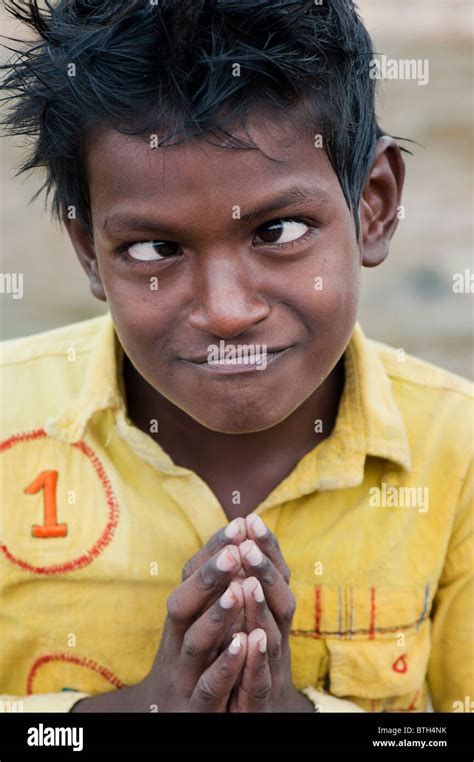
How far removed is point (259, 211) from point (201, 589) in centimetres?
45

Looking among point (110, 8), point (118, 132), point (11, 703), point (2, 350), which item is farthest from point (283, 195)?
point (11, 703)

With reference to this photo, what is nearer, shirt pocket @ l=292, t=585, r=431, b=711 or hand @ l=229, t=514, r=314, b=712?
hand @ l=229, t=514, r=314, b=712

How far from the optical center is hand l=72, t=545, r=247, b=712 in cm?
124

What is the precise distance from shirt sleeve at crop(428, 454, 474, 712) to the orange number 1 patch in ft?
1.89

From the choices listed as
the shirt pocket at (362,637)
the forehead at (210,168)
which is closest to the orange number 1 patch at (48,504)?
the shirt pocket at (362,637)

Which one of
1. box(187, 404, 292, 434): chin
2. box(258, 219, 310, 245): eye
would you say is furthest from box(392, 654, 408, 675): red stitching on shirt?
box(258, 219, 310, 245): eye

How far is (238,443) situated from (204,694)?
0.37m

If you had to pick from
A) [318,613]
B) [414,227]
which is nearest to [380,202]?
[318,613]

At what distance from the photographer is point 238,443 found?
1.51m

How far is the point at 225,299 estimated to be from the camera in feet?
3.84

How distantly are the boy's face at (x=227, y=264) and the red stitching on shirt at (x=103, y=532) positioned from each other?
0.26 metres

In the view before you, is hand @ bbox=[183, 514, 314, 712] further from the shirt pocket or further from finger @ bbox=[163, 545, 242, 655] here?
the shirt pocket

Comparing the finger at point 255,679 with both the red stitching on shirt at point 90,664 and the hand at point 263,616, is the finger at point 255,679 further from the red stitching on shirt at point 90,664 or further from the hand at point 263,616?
the red stitching on shirt at point 90,664

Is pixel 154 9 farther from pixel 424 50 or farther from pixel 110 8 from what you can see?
pixel 424 50
